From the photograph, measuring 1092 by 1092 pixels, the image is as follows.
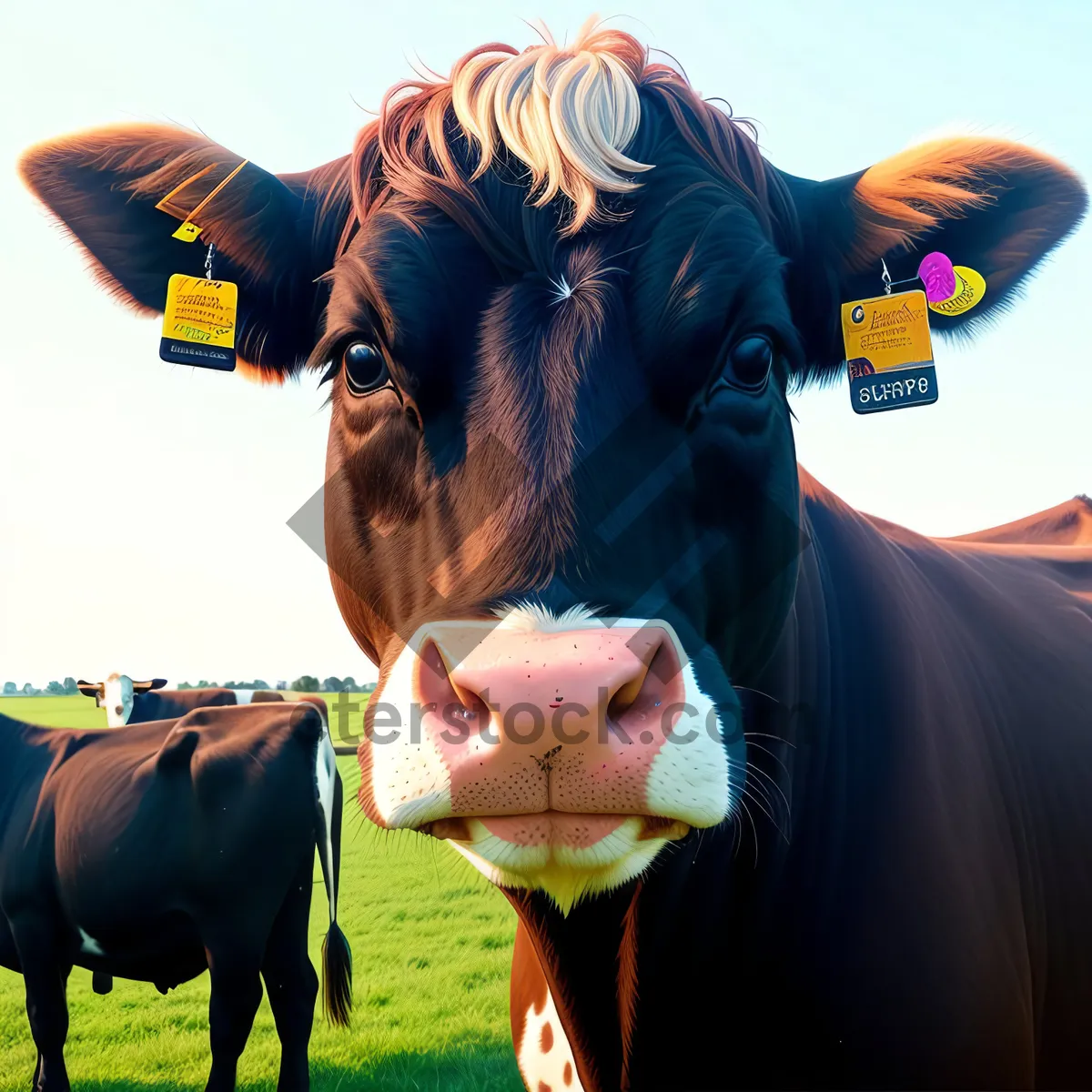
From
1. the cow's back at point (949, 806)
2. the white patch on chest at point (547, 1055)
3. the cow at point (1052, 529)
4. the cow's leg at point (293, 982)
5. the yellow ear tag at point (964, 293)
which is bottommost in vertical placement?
the cow's leg at point (293, 982)

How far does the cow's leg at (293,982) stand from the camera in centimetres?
601

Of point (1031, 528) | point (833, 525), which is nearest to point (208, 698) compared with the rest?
point (1031, 528)

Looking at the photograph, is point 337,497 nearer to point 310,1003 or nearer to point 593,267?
point 593,267

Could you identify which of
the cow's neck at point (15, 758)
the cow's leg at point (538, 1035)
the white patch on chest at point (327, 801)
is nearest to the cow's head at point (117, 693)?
→ the cow's neck at point (15, 758)

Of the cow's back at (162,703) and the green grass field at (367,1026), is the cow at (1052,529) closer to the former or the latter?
the green grass field at (367,1026)

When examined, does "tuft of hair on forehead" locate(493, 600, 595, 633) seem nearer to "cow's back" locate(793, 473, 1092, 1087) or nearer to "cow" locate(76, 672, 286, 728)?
"cow's back" locate(793, 473, 1092, 1087)

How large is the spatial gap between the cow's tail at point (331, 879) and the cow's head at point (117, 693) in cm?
815

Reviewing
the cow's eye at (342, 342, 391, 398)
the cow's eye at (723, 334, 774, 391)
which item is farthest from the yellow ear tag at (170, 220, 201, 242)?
the cow's eye at (723, 334, 774, 391)

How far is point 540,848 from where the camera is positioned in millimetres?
1500

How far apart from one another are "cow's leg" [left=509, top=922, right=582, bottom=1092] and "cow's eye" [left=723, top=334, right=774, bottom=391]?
1777 mm

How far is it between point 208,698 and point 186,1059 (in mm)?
6260

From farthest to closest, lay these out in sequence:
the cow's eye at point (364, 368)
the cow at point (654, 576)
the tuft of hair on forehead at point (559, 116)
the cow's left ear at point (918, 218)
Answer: the cow's left ear at point (918, 218)
the cow's eye at point (364, 368)
the tuft of hair on forehead at point (559, 116)
the cow at point (654, 576)

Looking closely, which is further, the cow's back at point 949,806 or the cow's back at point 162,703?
the cow's back at point 162,703

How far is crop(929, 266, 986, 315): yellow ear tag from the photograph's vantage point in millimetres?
2846
